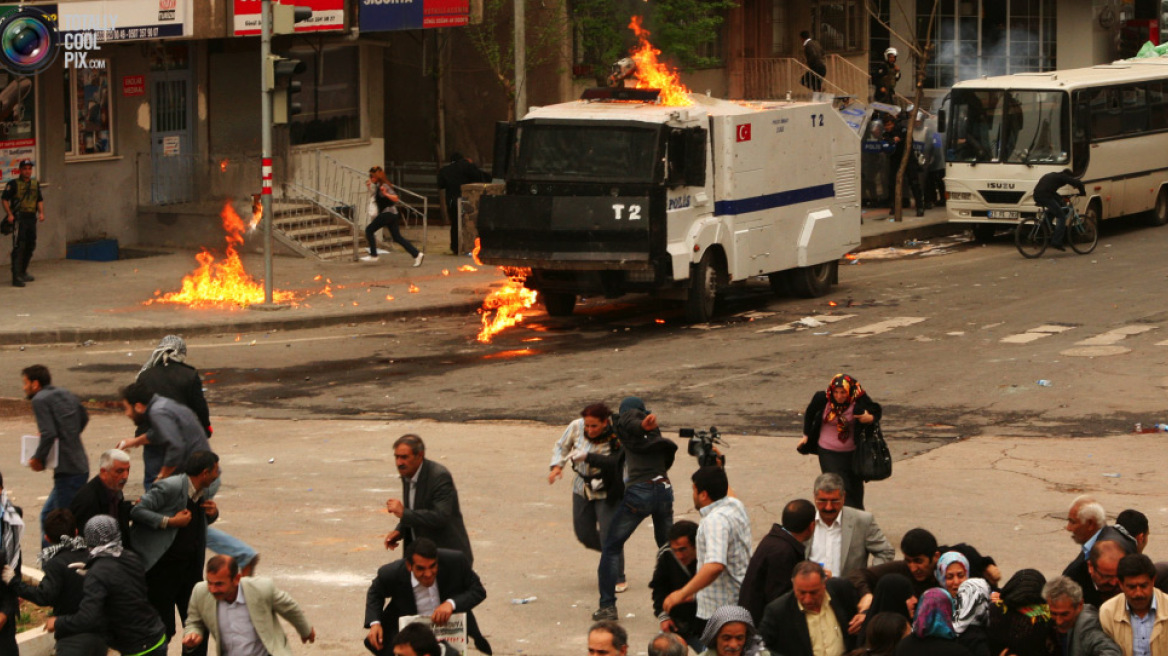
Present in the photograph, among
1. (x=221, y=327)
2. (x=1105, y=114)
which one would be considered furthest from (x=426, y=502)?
(x=1105, y=114)

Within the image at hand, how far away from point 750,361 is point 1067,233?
33.4 ft

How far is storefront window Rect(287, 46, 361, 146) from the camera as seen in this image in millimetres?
29453

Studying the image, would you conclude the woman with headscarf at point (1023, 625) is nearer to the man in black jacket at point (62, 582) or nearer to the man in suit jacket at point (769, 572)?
the man in suit jacket at point (769, 572)

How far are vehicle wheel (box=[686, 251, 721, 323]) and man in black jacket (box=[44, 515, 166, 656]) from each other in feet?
43.5

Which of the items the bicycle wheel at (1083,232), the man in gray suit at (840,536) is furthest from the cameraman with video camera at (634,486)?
the bicycle wheel at (1083,232)

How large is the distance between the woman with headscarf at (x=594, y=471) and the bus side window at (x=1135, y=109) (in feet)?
68.9

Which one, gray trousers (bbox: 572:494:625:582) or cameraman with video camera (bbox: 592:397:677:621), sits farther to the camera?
gray trousers (bbox: 572:494:625:582)

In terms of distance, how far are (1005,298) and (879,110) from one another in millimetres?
10946

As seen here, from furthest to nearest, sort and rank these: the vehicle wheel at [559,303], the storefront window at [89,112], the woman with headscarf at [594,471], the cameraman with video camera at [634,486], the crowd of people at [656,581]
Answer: the storefront window at [89,112] → the vehicle wheel at [559,303] → the woman with headscarf at [594,471] → the cameraman with video camera at [634,486] → the crowd of people at [656,581]

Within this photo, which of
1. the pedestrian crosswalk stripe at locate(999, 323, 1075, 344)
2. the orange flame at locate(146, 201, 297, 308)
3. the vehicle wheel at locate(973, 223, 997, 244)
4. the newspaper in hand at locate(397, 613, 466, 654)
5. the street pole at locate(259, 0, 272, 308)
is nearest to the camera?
the newspaper in hand at locate(397, 613, 466, 654)

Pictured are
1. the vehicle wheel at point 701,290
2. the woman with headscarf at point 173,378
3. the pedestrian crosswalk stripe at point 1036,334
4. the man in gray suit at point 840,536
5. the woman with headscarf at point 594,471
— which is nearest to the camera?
the man in gray suit at point 840,536

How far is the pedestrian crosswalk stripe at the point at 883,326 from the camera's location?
65.7 feet

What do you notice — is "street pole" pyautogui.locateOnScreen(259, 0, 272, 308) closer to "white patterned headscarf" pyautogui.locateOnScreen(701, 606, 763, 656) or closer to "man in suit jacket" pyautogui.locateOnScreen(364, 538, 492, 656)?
"man in suit jacket" pyautogui.locateOnScreen(364, 538, 492, 656)

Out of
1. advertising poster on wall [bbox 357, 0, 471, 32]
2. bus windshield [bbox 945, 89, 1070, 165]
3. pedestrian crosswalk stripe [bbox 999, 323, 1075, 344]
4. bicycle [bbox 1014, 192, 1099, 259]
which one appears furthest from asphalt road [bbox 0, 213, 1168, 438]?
advertising poster on wall [bbox 357, 0, 471, 32]
